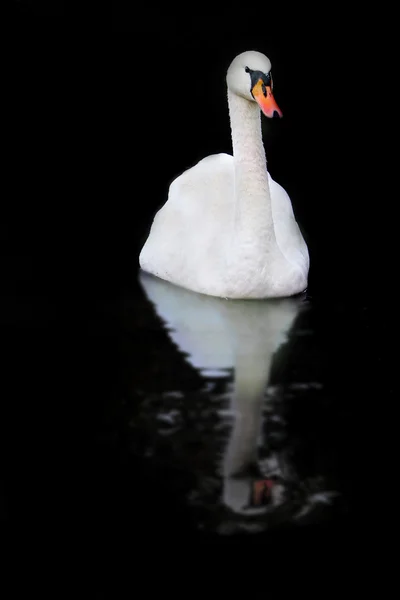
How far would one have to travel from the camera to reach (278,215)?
936 cm

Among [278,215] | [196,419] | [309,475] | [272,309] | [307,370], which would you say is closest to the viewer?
[309,475]

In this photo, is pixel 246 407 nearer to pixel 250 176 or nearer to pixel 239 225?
pixel 239 225

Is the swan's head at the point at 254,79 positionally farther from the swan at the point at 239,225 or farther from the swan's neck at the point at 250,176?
the swan's neck at the point at 250,176

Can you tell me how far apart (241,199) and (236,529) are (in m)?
3.17

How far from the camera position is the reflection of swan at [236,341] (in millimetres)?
6693

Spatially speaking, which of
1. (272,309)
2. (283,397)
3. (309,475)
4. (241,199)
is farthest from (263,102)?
(309,475)

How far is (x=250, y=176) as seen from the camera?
8.67m

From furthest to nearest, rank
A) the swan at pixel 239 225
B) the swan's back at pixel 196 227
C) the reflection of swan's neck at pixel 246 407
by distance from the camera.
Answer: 1. the swan's back at pixel 196 227
2. the swan at pixel 239 225
3. the reflection of swan's neck at pixel 246 407

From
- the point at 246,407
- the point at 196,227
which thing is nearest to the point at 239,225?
the point at 196,227

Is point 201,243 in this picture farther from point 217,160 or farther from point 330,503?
point 330,503

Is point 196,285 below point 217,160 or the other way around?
below

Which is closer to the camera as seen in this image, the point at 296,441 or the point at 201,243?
the point at 296,441

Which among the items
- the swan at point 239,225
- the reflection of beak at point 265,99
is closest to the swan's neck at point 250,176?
the swan at point 239,225

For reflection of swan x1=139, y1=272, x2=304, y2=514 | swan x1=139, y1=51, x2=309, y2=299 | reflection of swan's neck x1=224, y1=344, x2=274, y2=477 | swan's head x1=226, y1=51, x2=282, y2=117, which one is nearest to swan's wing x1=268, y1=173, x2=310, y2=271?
swan x1=139, y1=51, x2=309, y2=299
